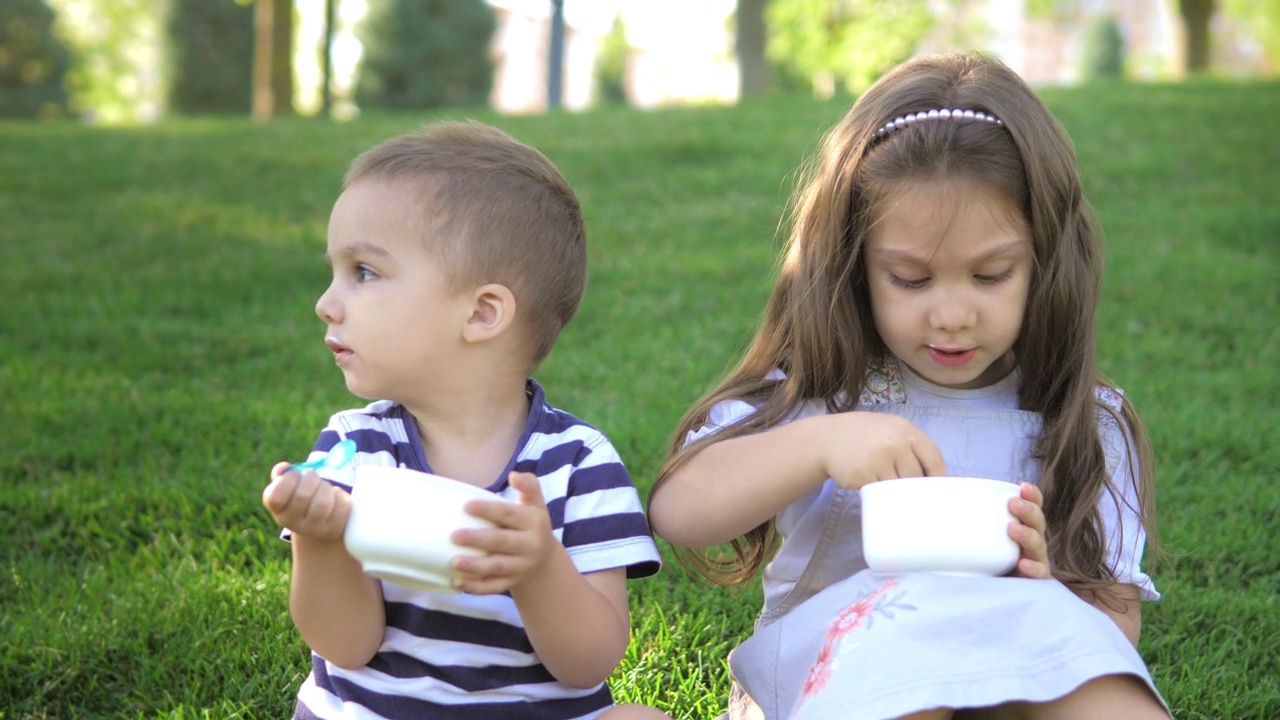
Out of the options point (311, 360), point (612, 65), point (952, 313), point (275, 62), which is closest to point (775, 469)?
point (952, 313)

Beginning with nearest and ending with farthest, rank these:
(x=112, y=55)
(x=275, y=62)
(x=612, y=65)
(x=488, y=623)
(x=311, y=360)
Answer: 1. (x=488, y=623)
2. (x=311, y=360)
3. (x=275, y=62)
4. (x=112, y=55)
5. (x=612, y=65)

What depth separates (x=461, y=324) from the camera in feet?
6.40

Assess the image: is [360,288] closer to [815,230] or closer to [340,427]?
[340,427]

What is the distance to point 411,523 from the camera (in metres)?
1.56

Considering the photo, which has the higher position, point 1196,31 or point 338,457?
point 1196,31

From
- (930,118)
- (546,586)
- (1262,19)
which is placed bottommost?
(546,586)

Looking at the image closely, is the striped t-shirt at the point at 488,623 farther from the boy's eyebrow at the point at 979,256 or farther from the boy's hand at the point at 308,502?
the boy's eyebrow at the point at 979,256

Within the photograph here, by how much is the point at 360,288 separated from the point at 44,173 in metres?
6.80

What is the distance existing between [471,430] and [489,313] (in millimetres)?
196

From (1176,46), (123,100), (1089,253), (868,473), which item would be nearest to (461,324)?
(868,473)

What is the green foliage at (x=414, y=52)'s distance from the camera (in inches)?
758

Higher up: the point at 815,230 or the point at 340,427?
the point at 815,230

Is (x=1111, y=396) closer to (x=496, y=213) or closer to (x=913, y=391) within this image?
(x=913, y=391)

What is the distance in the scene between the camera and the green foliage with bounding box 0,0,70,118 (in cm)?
1697
